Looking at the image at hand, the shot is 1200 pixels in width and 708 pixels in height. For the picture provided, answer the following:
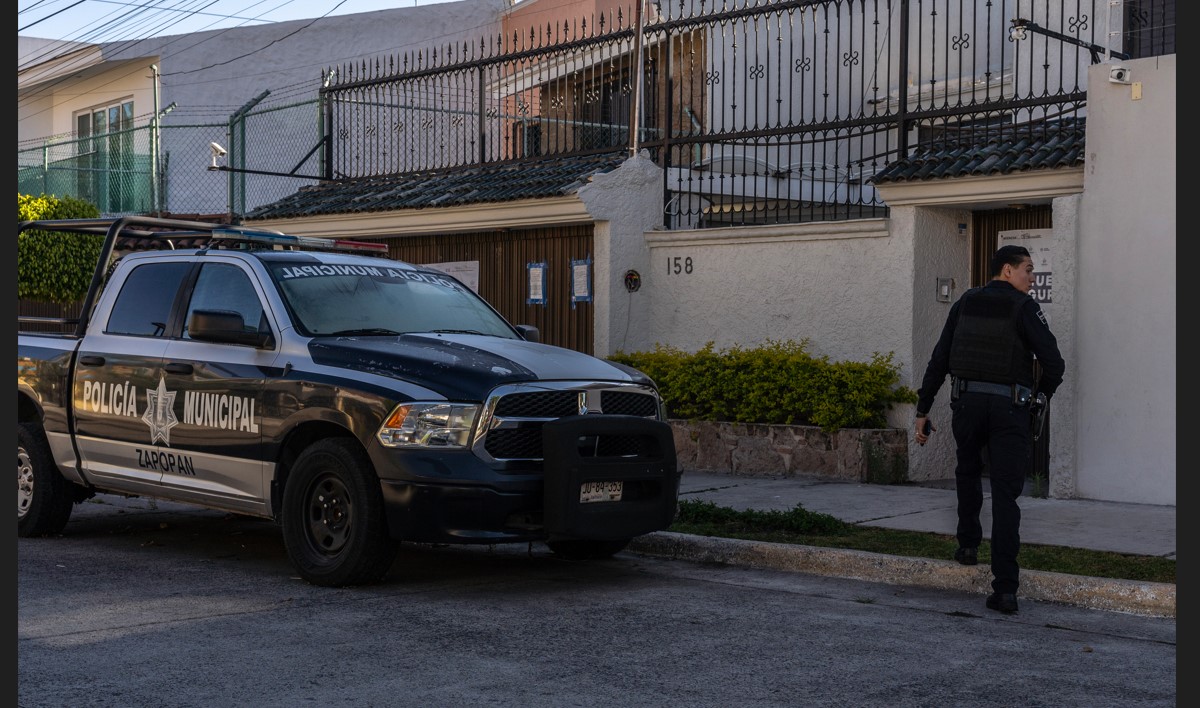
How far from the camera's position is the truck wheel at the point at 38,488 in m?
9.46

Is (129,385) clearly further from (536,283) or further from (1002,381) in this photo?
(536,283)

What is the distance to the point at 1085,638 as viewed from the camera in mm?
6668

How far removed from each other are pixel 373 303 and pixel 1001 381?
12.4 feet

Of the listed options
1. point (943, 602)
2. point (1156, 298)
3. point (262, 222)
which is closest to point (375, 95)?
point (262, 222)

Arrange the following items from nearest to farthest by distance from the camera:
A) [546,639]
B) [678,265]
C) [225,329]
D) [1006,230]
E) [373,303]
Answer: [546,639] < [225,329] < [373,303] < [1006,230] < [678,265]

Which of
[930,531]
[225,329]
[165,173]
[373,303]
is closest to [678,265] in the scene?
[930,531]

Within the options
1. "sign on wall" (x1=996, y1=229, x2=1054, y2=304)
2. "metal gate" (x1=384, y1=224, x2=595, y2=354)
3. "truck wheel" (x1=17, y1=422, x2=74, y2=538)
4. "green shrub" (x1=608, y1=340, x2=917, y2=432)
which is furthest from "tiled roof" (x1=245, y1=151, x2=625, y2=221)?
"truck wheel" (x1=17, y1=422, x2=74, y2=538)

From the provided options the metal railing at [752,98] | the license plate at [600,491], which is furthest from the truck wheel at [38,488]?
the metal railing at [752,98]

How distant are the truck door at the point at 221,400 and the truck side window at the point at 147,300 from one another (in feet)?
0.83

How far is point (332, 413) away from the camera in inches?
298

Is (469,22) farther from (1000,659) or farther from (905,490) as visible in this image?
(1000,659)

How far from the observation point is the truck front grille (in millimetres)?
7316

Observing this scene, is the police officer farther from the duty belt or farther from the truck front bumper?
the truck front bumper

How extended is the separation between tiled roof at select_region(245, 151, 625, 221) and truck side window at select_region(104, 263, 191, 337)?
18.2 ft
